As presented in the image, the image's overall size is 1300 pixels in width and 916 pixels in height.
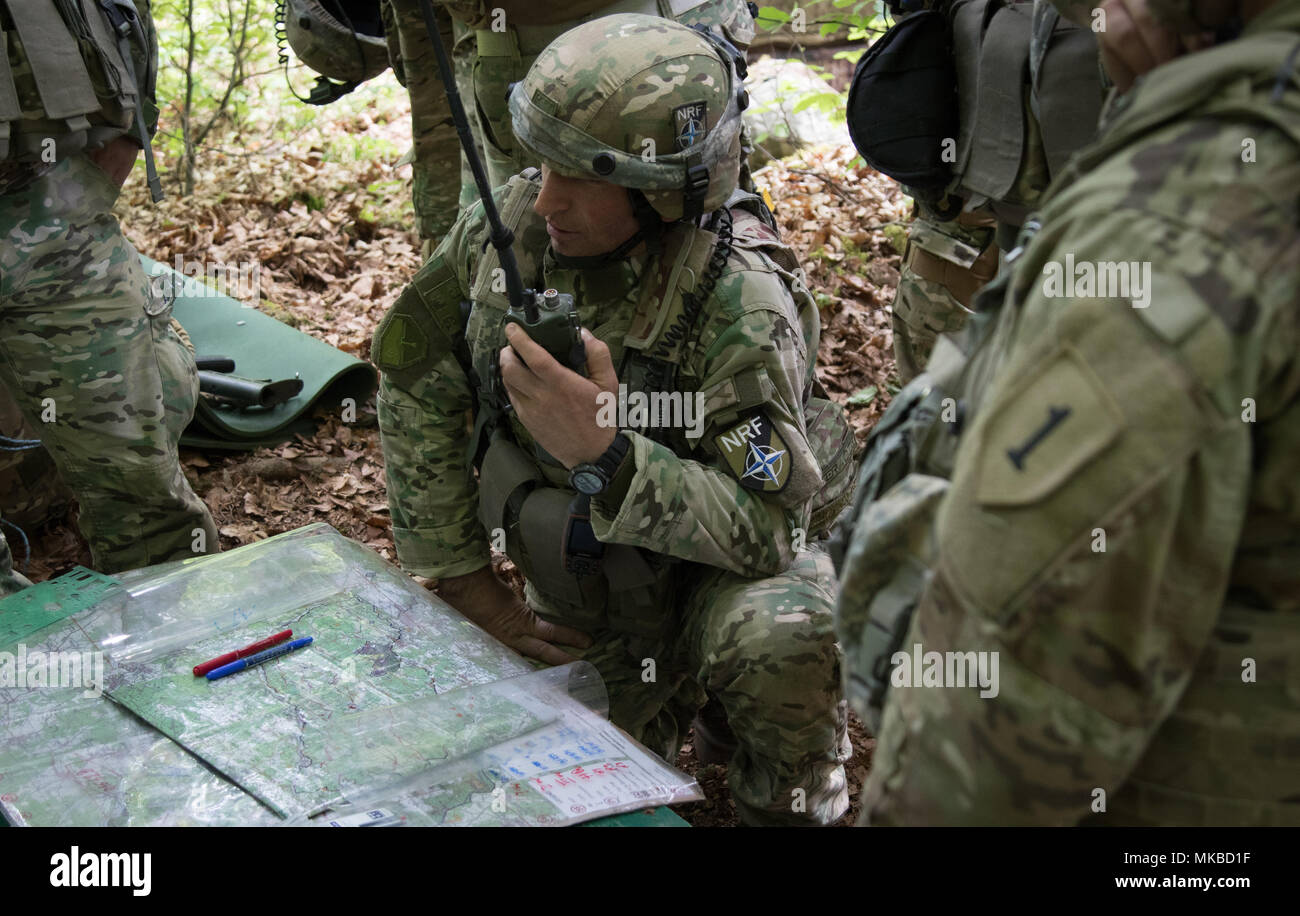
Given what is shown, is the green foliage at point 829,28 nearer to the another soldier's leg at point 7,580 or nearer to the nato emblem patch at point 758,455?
the nato emblem patch at point 758,455

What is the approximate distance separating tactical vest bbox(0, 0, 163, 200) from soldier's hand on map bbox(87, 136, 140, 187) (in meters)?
0.05

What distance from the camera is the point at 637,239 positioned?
2.78 metres

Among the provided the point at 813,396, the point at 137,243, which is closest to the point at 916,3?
the point at 813,396

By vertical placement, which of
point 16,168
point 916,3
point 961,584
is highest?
point 916,3

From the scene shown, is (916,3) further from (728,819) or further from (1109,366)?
(1109,366)

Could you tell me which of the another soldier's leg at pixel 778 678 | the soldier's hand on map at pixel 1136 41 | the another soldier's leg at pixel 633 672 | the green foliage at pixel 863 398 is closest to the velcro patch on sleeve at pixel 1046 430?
Result: the soldier's hand on map at pixel 1136 41

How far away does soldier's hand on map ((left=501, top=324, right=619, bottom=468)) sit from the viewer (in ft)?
7.98

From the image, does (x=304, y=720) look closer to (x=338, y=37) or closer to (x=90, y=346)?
(x=90, y=346)

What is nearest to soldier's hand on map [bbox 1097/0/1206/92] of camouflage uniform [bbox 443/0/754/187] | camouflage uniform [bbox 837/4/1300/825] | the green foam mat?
camouflage uniform [bbox 837/4/1300/825]

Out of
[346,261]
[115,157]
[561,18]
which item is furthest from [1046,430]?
[346,261]

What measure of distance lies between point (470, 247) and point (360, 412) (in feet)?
7.14

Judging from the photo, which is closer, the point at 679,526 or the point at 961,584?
the point at 961,584

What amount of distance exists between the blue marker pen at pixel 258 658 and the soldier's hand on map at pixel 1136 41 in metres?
1.79

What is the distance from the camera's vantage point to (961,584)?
4.15 ft
